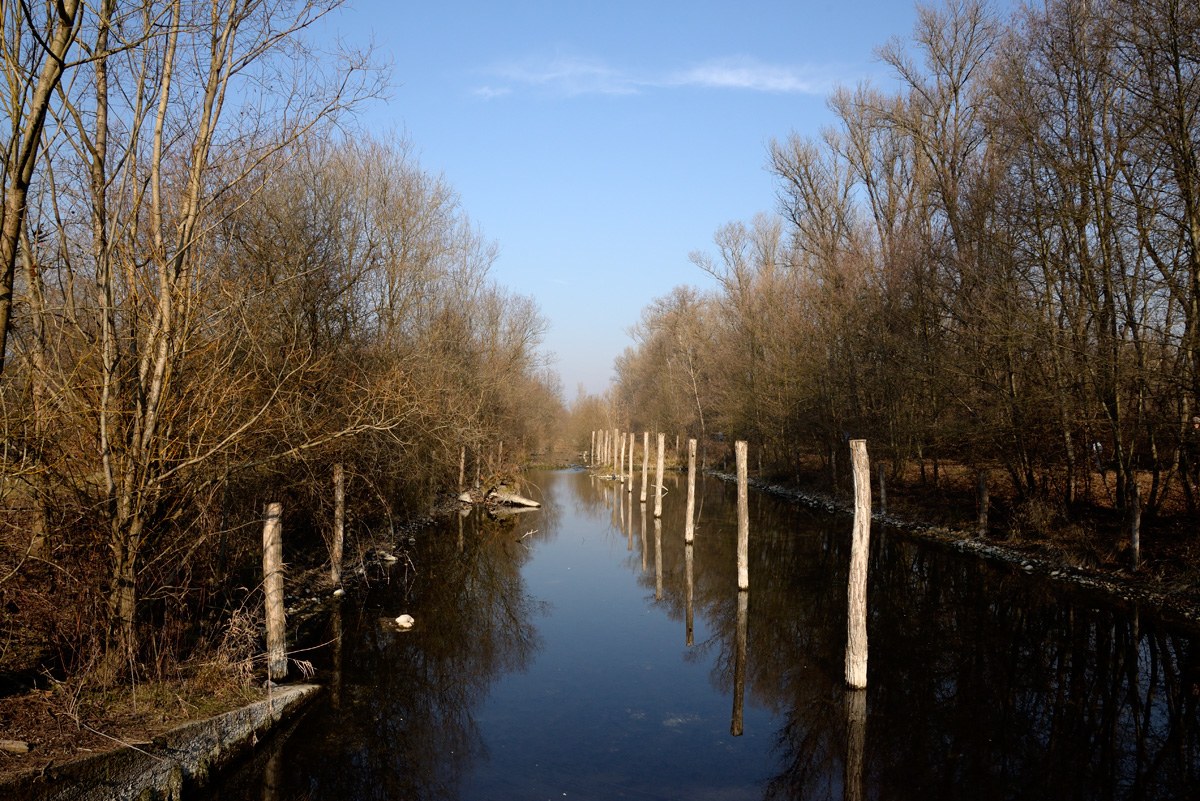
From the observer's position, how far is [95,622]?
5480mm

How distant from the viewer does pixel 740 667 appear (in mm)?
8812

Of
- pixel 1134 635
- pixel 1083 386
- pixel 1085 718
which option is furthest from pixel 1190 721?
pixel 1083 386

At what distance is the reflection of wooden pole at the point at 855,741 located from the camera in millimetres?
5805

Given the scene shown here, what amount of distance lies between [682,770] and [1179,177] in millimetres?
10768

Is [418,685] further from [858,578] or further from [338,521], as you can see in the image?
[858,578]

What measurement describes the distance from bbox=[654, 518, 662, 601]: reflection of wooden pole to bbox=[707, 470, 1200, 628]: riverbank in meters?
5.82

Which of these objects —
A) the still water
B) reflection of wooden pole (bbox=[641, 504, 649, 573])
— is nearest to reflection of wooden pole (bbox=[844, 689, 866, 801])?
the still water

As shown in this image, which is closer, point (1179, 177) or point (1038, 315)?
point (1179, 177)

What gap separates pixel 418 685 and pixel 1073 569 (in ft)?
35.6

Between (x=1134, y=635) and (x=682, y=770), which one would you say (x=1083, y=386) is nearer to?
(x=1134, y=635)

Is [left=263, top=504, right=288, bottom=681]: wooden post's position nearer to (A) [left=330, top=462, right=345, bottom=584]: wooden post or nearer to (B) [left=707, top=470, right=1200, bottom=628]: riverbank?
(A) [left=330, top=462, right=345, bottom=584]: wooden post

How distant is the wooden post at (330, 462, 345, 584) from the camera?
37.3 feet

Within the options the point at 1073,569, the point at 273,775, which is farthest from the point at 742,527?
the point at 273,775

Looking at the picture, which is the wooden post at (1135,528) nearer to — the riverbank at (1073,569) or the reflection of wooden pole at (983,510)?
the riverbank at (1073,569)
